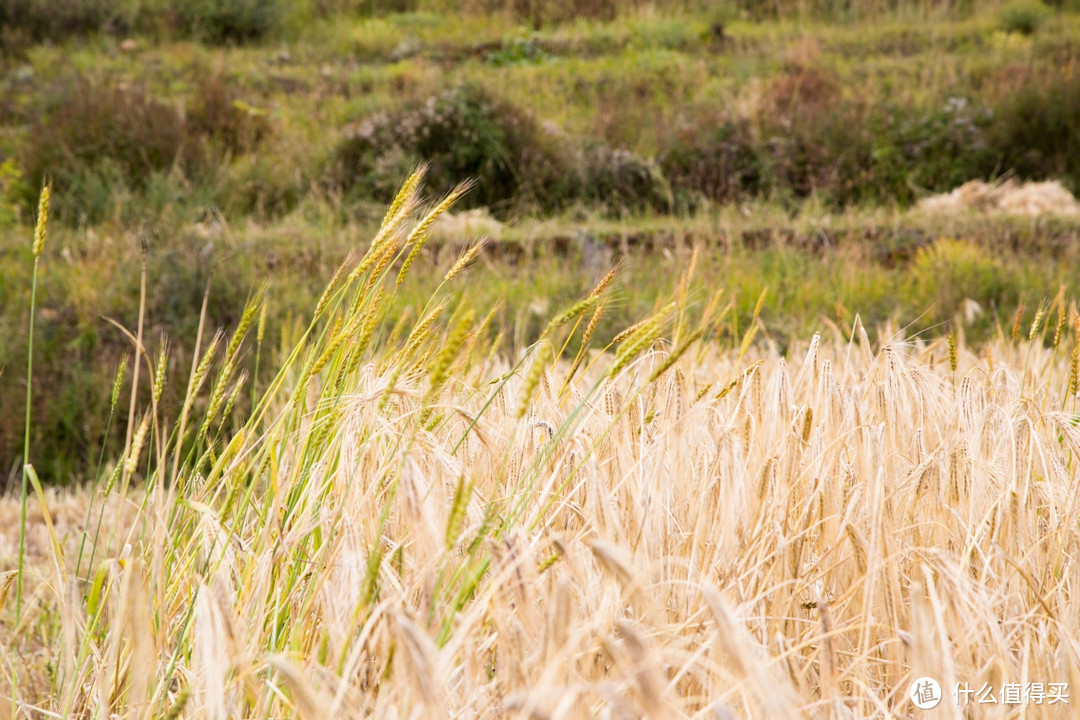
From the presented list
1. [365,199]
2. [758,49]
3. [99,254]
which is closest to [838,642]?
[99,254]

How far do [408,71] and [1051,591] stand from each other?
38.3 feet

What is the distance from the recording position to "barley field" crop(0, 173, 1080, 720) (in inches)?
36.8

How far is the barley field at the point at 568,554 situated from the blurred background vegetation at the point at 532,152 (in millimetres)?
1036

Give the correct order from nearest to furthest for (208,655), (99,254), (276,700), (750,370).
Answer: (208,655) → (276,700) → (750,370) → (99,254)

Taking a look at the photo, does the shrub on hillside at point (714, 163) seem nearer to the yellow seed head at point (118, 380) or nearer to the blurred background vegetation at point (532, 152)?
the blurred background vegetation at point (532, 152)

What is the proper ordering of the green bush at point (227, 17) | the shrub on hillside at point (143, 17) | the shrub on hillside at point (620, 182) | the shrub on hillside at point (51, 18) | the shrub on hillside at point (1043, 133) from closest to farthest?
the shrub on hillside at point (620, 182) < the shrub on hillside at point (1043, 133) < the shrub on hillside at point (51, 18) < the shrub on hillside at point (143, 17) < the green bush at point (227, 17)

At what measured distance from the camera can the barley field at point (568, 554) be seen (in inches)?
36.8

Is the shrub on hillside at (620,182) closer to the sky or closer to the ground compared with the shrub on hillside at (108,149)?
closer to the ground

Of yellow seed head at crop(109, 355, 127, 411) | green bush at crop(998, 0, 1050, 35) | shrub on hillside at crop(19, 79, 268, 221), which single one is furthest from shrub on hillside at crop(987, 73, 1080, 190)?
yellow seed head at crop(109, 355, 127, 411)

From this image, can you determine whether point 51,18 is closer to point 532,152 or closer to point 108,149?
point 108,149

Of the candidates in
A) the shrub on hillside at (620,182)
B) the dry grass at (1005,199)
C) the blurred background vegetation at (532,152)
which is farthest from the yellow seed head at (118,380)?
the dry grass at (1005,199)

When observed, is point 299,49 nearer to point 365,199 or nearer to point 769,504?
point 365,199

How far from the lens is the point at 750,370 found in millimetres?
1873

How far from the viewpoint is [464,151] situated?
8523 mm
